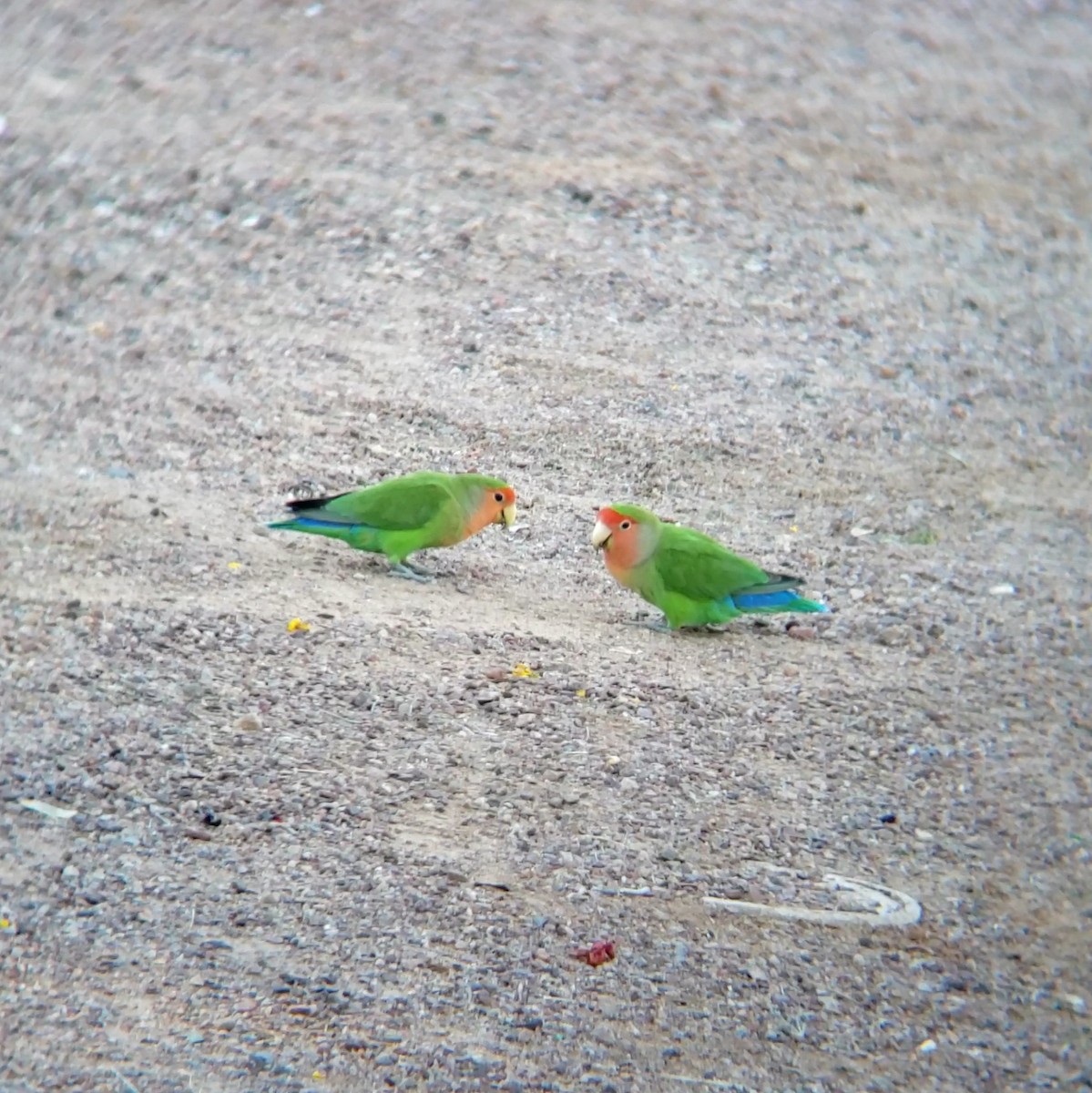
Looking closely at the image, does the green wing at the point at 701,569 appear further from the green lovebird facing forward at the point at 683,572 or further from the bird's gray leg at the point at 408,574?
the bird's gray leg at the point at 408,574

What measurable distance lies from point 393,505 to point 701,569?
0.94 meters

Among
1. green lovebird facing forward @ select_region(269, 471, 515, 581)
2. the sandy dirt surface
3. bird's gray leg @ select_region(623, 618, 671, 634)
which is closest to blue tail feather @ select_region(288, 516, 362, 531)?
green lovebird facing forward @ select_region(269, 471, 515, 581)

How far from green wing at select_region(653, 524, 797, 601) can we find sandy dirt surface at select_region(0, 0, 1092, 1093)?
231mm

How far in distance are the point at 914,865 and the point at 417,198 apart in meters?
4.50

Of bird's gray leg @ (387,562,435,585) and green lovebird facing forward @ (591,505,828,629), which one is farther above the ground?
green lovebird facing forward @ (591,505,828,629)

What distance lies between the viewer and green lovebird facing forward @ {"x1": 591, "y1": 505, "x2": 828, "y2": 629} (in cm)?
438

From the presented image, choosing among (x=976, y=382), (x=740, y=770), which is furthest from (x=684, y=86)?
(x=740, y=770)

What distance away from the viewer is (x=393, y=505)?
454 cm

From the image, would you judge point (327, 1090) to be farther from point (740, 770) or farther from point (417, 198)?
point (417, 198)

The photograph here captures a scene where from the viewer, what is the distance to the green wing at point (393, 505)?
4.53 meters

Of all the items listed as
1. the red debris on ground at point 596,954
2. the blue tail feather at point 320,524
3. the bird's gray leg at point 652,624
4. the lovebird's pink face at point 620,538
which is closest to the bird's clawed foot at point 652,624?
the bird's gray leg at point 652,624

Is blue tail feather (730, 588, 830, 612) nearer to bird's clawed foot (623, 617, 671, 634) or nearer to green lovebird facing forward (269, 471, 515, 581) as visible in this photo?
bird's clawed foot (623, 617, 671, 634)

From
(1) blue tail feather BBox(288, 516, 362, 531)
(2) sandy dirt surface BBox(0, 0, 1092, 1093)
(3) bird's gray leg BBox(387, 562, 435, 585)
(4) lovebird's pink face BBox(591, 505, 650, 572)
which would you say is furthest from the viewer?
(3) bird's gray leg BBox(387, 562, 435, 585)

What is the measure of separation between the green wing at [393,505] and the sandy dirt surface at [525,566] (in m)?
0.22
